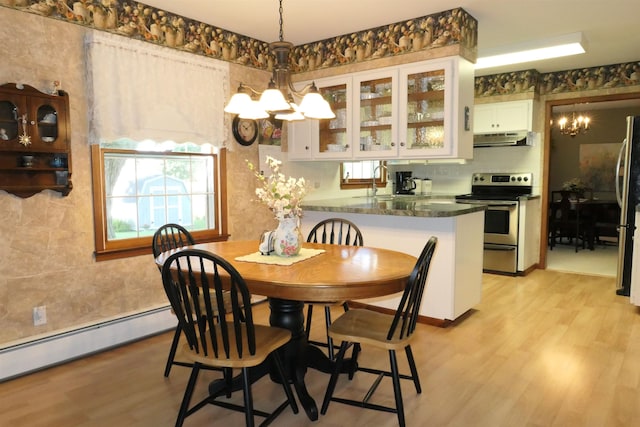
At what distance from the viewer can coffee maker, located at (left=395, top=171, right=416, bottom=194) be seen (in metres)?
6.04

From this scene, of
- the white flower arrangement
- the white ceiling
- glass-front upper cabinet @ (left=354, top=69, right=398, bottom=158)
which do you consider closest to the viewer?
the white flower arrangement

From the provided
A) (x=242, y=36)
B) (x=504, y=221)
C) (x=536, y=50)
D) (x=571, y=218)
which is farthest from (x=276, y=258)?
(x=571, y=218)

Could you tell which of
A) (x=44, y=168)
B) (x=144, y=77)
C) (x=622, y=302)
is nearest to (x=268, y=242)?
(x=44, y=168)

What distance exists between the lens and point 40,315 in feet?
9.14

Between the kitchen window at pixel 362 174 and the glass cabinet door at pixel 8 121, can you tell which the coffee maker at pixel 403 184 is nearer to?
the kitchen window at pixel 362 174

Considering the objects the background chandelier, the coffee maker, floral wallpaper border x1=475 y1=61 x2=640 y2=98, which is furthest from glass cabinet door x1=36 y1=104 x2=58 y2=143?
floral wallpaper border x1=475 y1=61 x2=640 y2=98

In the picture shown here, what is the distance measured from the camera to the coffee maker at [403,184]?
604cm

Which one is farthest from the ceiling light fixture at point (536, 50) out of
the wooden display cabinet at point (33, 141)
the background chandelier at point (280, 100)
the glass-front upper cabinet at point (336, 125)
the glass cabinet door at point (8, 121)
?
the glass cabinet door at point (8, 121)

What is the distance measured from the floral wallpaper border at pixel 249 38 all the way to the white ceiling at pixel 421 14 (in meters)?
0.07

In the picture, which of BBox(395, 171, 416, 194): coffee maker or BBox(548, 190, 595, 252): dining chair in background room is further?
BBox(548, 190, 595, 252): dining chair in background room

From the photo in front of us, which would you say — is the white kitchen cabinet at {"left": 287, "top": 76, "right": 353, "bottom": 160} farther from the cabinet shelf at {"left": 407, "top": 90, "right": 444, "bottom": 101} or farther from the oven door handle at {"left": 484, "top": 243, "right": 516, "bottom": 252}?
the oven door handle at {"left": 484, "top": 243, "right": 516, "bottom": 252}

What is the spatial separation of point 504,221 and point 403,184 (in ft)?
4.73

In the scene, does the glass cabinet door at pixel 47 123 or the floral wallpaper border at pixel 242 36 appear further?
the floral wallpaper border at pixel 242 36

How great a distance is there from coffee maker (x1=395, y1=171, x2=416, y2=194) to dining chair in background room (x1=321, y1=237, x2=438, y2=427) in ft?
12.5
